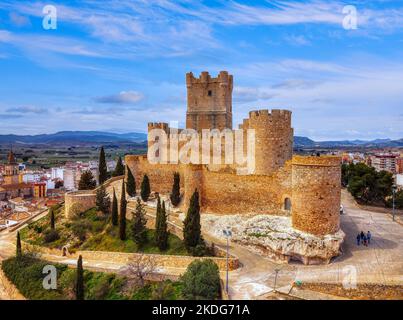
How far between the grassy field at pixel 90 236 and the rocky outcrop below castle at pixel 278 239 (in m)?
3.39

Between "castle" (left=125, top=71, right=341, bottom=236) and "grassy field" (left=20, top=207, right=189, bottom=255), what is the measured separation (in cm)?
411

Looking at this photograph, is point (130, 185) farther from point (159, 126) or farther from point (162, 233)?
point (162, 233)

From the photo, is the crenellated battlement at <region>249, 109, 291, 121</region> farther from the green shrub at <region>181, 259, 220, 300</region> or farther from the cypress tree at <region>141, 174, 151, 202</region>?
the cypress tree at <region>141, 174, 151, 202</region>

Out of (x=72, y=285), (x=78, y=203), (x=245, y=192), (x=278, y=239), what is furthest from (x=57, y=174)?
(x=278, y=239)

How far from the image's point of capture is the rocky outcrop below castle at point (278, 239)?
2097 cm

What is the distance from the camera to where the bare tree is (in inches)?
859

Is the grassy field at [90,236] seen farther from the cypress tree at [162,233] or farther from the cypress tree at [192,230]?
the cypress tree at [192,230]

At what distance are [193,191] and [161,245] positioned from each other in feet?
14.9

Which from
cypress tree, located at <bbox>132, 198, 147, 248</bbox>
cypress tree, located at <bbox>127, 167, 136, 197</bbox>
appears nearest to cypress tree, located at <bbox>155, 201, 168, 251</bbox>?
cypress tree, located at <bbox>132, 198, 147, 248</bbox>

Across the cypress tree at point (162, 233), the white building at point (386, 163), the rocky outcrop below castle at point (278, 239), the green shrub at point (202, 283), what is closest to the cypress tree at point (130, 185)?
the cypress tree at point (162, 233)

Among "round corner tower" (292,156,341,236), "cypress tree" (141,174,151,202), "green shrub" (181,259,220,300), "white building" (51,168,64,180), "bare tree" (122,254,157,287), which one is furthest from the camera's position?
"white building" (51,168,64,180)

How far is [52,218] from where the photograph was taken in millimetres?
33781

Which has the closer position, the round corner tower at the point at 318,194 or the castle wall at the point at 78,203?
the round corner tower at the point at 318,194
